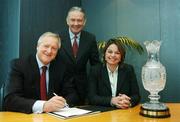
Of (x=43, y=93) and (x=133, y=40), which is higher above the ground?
(x=133, y=40)

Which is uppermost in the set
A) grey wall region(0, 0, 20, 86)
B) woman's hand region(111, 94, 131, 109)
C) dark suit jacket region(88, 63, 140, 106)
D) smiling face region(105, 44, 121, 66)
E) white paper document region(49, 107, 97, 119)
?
grey wall region(0, 0, 20, 86)

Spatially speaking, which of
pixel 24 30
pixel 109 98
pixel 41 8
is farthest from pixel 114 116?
pixel 41 8

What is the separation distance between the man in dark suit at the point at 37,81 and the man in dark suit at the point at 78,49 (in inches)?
22.2

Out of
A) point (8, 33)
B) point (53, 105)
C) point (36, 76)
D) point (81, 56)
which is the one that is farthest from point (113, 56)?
point (8, 33)

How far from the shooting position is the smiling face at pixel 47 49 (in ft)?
7.69

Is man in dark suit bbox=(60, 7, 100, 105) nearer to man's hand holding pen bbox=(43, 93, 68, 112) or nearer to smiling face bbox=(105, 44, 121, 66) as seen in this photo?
smiling face bbox=(105, 44, 121, 66)

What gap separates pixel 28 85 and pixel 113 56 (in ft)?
3.02

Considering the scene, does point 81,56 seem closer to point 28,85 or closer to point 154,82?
point 28,85

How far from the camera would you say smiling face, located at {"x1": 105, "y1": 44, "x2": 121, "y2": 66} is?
2.69 metres

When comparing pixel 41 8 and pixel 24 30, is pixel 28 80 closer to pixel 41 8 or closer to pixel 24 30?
pixel 24 30

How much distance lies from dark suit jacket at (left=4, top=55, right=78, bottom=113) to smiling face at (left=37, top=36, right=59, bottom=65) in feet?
0.26

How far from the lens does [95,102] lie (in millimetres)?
2414

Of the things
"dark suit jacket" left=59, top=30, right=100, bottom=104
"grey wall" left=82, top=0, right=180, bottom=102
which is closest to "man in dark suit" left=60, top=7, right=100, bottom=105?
"dark suit jacket" left=59, top=30, right=100, bottom=104

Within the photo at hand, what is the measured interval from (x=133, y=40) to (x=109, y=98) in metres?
2.15
